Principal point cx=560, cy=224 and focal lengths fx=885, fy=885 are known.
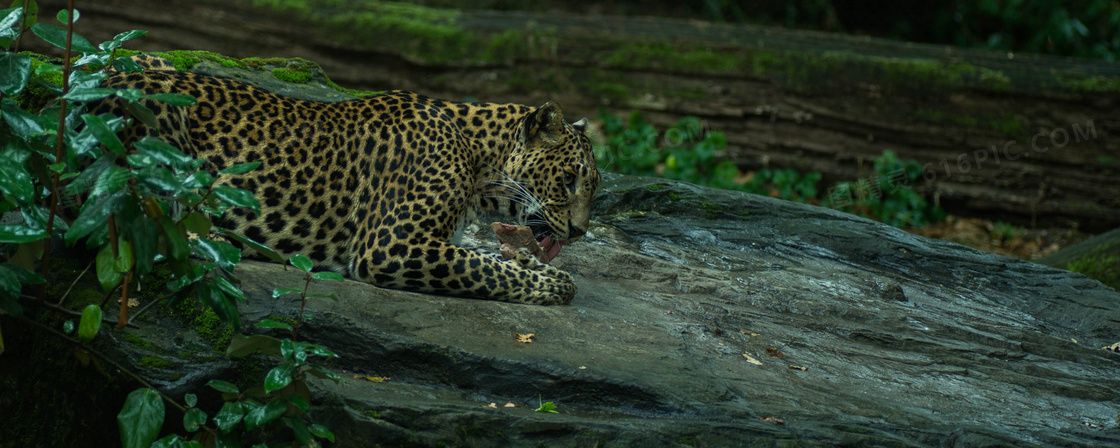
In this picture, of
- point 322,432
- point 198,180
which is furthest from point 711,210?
point 198,180

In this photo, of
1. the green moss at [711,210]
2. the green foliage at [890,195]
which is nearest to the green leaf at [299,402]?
the green moss at [711,210]

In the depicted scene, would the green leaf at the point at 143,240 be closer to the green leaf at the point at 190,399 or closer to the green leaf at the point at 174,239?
the green leaf at the point at 174,239

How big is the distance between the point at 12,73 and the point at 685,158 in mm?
10144

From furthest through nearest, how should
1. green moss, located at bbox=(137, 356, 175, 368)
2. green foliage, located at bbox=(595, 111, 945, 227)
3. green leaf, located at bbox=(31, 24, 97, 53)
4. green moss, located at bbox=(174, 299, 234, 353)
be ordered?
green foliage, located at bbox=(595, 111, 945, 227) < green moss, located at bbox=(174, 299, 234, 353) < green moss, located at bbox=(137, 356, 175, 368) < green leaf, located at bbox=(31, 24, 97, 53)

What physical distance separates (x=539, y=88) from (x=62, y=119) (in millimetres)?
10514

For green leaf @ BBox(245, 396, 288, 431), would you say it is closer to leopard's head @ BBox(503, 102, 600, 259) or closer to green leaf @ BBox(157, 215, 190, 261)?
green leaf @ BBox(157, 215, 190, 261)

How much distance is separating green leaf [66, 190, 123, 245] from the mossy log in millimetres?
10654

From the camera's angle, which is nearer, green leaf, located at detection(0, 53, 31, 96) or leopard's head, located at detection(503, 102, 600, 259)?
green leaf, located at detection(0, 53, 31, 96)

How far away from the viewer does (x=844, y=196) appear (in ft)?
45.6

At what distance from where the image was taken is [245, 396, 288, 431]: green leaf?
411 cm

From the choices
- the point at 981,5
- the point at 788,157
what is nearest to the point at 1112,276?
the point at 788,157

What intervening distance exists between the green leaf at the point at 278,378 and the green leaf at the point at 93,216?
1.00 m

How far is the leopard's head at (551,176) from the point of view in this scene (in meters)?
6.75

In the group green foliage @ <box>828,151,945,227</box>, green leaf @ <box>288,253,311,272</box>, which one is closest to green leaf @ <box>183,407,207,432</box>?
green leaf @ <box>288,253,311,272</box>
